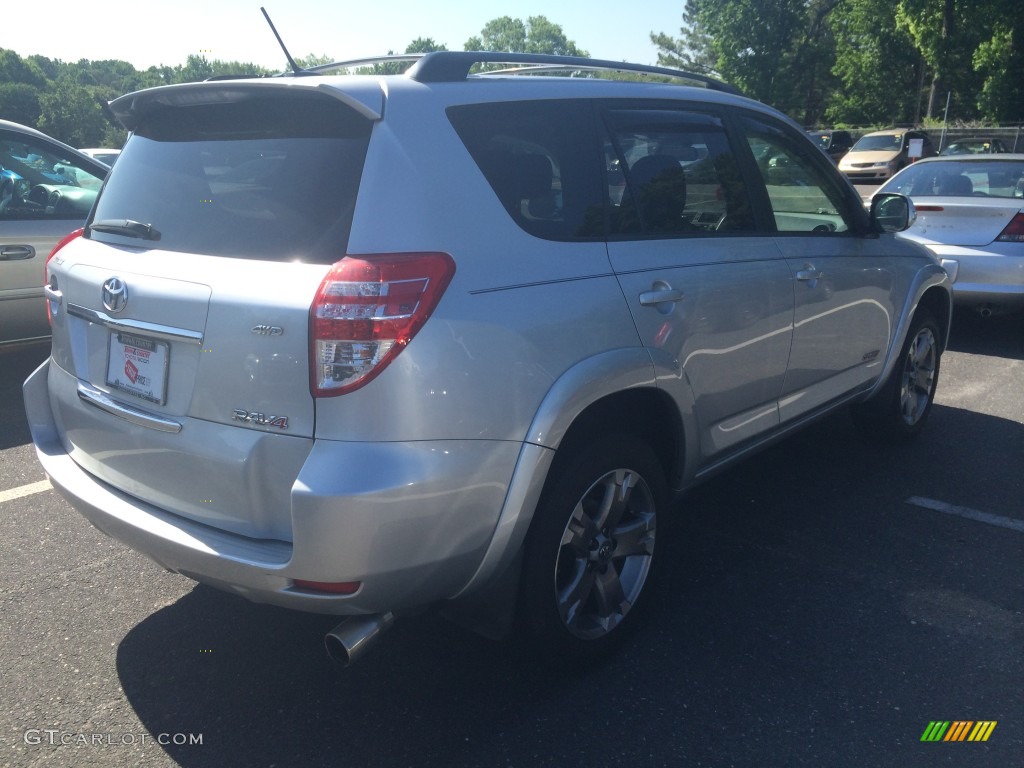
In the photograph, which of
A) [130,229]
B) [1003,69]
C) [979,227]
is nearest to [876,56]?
[1003,69]

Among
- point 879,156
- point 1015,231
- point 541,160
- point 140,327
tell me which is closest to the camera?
point 140,327

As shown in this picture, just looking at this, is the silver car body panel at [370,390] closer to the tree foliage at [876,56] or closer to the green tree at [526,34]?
the tree foliage at [876,56]

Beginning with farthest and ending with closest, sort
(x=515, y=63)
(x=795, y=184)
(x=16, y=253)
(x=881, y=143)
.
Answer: (x=881, y=143), (x=16, y=253), (x=795, y=184), (x=515, y=63)

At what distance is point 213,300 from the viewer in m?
2.51

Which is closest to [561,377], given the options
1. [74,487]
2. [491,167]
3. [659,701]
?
[491,167]

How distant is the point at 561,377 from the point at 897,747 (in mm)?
1454

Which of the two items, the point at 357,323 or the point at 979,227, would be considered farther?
the point at 979,227

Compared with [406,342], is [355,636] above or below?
below

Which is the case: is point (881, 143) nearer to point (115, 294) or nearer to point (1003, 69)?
point (1003, 69)

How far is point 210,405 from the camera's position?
2.52 metres

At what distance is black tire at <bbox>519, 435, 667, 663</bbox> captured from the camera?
279 cm

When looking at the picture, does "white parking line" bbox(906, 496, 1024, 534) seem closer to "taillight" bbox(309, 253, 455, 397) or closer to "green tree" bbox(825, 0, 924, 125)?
"taillight" bbox(309, 253, 455, 397)

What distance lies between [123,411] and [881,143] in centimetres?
3146

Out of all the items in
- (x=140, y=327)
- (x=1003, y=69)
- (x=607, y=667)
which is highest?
(x=1003, y=69)
